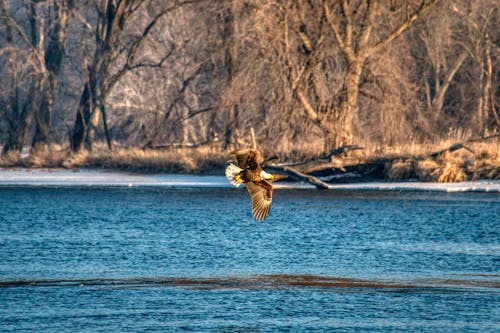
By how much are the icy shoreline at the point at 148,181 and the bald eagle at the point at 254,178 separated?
15.8 metres

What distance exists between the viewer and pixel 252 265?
53.7 ft

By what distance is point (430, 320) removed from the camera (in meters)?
12.2

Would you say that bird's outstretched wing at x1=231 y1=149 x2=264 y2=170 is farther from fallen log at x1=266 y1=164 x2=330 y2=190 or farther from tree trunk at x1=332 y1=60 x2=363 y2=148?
tree trunk at x1=332 y1=60 x2=363 y2=148

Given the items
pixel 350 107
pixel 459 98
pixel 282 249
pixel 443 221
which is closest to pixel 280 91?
pixel 350 107

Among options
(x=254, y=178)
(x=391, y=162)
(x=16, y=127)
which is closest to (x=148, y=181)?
(x=391, y=162)

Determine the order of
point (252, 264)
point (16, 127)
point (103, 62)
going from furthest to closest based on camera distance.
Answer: point (16, 127) → point (103, 62) → point (252, 264)

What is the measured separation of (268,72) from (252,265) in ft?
47.3

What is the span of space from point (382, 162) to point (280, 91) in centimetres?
361

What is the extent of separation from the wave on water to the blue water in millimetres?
27

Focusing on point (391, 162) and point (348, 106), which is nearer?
point (391, 162)

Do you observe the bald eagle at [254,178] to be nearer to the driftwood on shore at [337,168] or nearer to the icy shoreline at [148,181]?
the driftwood on shore at [337,168]

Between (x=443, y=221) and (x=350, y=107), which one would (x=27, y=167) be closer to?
(x=350, y=107)

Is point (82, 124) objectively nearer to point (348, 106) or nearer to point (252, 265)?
point (348, 106)

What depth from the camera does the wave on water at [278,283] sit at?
14219 mm
